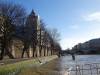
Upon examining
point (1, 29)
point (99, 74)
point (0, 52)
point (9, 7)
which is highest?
point (9, 7)

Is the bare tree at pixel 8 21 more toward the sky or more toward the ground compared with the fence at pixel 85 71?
more toward the sky

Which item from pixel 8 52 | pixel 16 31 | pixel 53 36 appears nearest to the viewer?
pixel 16 31

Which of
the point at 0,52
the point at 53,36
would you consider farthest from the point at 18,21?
the point at 53,36

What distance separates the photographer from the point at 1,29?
59375 millimetres

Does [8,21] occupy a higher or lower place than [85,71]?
higher

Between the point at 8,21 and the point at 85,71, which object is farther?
the point at 8,21

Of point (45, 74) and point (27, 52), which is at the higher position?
point (27, 52)

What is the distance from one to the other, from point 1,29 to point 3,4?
6.48 meters

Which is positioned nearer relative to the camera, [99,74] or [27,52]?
[99,74]

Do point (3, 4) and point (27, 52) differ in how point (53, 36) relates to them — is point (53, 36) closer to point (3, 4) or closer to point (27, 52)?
point (27, 52)

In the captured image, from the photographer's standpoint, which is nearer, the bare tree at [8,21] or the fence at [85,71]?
the fence at [85,71]

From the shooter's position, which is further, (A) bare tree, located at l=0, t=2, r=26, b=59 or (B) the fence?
(A) bare tree, located at l=0, t=2, r=26, b=59

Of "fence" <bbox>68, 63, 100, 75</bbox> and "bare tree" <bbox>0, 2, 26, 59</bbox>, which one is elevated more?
"bare tree" <bbox>0, 2, 26, 59</bbox>

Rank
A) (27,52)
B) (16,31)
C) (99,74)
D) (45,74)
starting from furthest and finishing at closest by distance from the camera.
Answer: (27,52) < (16,31) < (45,74) < (99,74)
